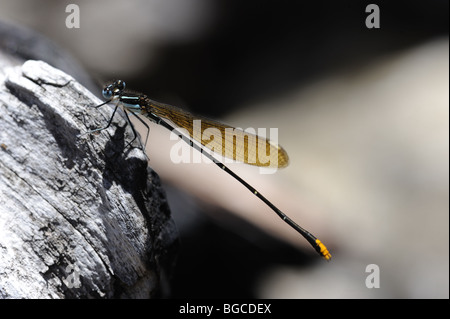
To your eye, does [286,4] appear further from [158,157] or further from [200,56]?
[158,157]

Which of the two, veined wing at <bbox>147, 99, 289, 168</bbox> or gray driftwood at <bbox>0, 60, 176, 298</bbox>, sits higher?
veined wing at <bbox>147, 99, 289, 168</bbox>

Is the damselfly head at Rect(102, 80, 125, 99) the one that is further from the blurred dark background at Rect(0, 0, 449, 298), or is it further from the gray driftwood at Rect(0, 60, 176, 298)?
the blurred dark background at Rect(0, 0, 449, 298)

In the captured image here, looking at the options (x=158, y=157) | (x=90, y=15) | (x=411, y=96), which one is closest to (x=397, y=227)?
(x=411, y=96)

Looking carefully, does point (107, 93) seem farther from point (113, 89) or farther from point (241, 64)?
point (241, 64)

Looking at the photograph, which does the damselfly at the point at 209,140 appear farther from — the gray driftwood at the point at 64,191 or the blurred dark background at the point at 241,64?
the blurred dark background at the point at 241,64

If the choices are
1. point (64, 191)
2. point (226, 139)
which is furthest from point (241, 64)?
point (64, 191)

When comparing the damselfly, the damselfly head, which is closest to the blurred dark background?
the damselfly
